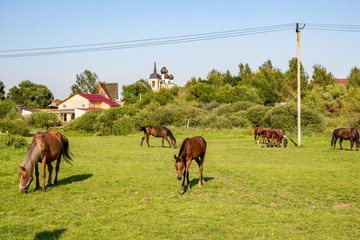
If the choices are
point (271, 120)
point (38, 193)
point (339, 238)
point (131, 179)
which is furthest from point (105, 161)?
point (271, 120)

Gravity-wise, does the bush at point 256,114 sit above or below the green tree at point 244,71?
below

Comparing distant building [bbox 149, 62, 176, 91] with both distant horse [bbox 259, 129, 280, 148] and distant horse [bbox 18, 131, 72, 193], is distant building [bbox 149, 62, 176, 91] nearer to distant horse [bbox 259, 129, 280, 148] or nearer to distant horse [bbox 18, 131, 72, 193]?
distant horse [bbox 259, 129, 280, 148]

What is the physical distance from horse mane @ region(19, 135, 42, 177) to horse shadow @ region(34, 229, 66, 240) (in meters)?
3.47

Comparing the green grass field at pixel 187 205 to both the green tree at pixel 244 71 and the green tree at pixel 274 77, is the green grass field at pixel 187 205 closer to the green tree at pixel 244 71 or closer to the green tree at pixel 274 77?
the green tree at pixel 274 77

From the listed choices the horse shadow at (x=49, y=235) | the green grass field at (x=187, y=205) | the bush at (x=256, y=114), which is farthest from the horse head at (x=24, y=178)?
the bush at (x=256, y=114)

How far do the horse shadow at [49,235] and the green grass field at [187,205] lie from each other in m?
0.02

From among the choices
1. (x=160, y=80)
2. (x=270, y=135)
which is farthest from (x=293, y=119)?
(x=160, y=80)

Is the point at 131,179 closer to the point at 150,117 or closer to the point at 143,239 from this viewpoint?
the point at 143,239

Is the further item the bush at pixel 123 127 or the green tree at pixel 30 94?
the green tree at pixel 30 94

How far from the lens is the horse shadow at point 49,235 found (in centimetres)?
640

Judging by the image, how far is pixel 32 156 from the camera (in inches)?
391

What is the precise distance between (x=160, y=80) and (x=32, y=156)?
552 ft

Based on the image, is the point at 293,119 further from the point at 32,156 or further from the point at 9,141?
the point at 32,156

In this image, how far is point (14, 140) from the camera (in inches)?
885
